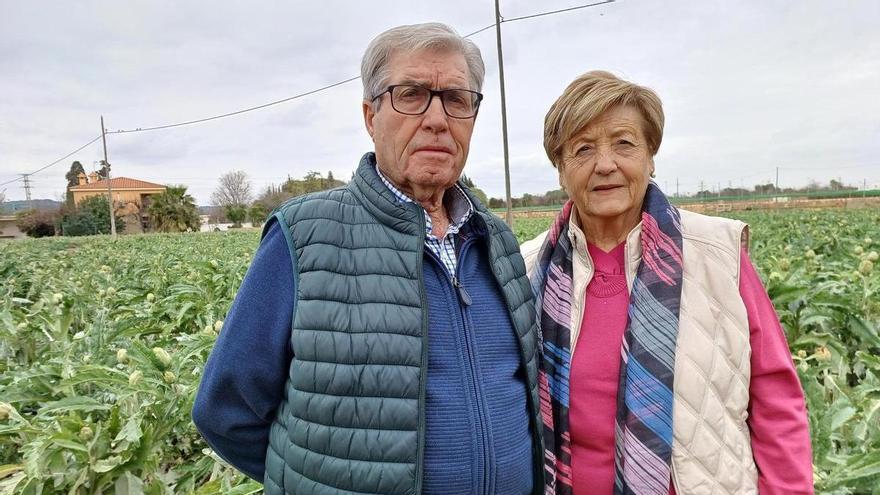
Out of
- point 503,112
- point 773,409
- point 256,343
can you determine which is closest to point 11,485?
point 256,343

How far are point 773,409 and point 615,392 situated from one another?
36 cm

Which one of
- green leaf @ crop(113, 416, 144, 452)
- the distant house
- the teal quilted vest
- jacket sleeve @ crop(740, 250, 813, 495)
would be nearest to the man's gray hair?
the teal quilted vest

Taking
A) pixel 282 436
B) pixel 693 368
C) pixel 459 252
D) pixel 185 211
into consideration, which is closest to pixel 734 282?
pixel 693 368

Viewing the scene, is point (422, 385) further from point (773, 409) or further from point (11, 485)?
point (11, 485)

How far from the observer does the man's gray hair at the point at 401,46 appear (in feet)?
4.33

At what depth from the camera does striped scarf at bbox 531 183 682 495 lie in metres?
1.35

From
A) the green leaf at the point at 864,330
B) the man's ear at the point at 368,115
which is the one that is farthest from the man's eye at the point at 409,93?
the green leaf at the point at 864,330

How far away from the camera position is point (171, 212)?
43.8 metres

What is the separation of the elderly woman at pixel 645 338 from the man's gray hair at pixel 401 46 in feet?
1.22

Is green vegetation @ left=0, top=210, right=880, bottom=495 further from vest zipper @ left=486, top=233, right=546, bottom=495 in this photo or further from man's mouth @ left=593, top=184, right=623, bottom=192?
man's mouth @ left=593, top=184, right=623, bottom=192

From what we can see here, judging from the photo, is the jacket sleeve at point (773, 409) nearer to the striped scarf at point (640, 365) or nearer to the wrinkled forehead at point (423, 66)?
the striped scarf at point (640, 365)

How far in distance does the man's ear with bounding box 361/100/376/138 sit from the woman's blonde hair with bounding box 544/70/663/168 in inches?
20.4

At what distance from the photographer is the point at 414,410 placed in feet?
3.81

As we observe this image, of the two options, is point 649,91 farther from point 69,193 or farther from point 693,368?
point 69,193
